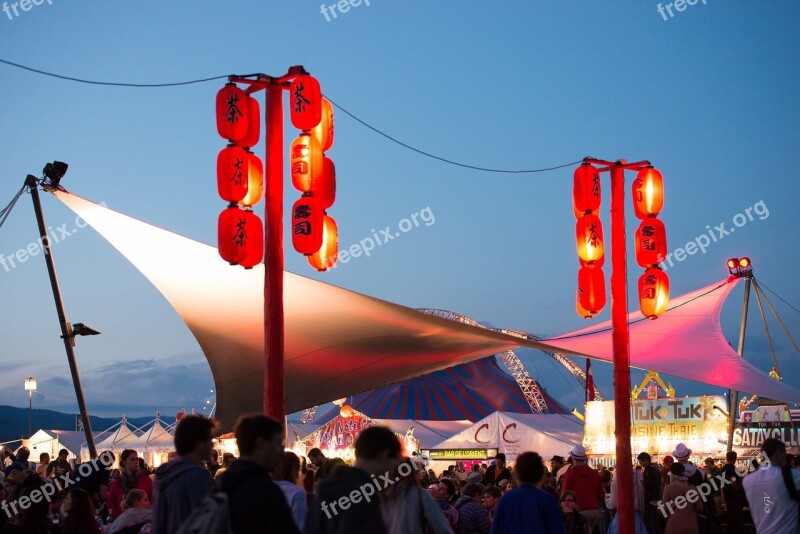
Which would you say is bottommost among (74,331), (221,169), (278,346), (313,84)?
(278,346)

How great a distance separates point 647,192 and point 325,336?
468 centimetres

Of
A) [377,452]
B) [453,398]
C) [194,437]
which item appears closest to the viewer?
[377,452]

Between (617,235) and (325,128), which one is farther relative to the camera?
(617,235)

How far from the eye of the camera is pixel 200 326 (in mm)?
10047

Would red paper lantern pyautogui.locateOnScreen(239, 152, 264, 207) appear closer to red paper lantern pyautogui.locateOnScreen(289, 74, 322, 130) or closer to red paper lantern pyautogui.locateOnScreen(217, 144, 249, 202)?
red paper lantern pyautogui.locateOnScreen(217, 144, 249, 202)

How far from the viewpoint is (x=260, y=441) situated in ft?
11.6

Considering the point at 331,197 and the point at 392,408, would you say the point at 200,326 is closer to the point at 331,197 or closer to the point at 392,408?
the point at 331,197

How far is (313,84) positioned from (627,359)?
501 centimetres

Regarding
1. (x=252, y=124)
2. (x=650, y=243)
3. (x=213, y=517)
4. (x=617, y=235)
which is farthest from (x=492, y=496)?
(x=650, y=243)

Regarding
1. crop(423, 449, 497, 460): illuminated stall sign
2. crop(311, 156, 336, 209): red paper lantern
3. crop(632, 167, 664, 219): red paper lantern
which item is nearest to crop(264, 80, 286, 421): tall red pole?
crop(311, 156, 336, 209): red paper lantern

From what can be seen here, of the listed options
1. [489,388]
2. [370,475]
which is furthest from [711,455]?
[489,388]

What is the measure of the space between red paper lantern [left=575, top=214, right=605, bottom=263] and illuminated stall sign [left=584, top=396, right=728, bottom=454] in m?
6.71

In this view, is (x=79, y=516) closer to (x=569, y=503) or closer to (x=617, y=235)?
(x=569, y=503)

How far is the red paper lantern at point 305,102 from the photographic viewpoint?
9.22 m
